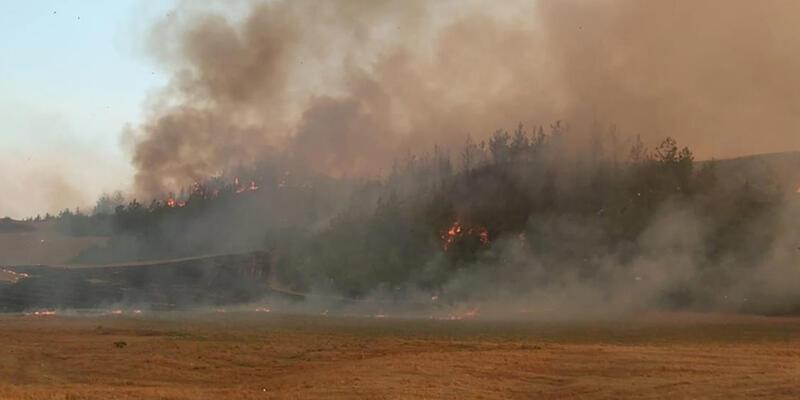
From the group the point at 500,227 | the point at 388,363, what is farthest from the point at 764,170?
the point at 388,363

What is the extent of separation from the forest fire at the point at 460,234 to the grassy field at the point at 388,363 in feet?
190

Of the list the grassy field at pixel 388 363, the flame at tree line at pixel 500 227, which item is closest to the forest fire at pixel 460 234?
the flame at tree line at pixel 500 227

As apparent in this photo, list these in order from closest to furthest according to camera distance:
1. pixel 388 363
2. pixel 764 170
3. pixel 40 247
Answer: pixel 388 363
pixel 764 170
pixel 40 247

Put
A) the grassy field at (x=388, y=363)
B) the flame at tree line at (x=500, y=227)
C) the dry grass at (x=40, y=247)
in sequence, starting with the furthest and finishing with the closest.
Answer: the dry grass at (x=40, y=247)
the flame at tree line at (x=500, y=227)
the grassy field at (x=388, y=363)

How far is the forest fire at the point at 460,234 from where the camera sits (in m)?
134

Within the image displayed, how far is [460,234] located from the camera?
136500 mm

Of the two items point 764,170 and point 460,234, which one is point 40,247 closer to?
point 460,234

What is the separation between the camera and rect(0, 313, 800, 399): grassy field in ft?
113

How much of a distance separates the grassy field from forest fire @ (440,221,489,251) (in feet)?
190

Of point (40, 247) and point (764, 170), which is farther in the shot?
point (40, 247)

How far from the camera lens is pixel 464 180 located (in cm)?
16538

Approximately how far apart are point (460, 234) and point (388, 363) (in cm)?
9262

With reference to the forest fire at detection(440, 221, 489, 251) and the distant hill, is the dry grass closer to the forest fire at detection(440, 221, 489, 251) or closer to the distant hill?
the forest fire at detection(440, 221, 489, 251)

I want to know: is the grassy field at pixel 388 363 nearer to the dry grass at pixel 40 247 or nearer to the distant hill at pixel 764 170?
the distant hill at pixel 764 170
